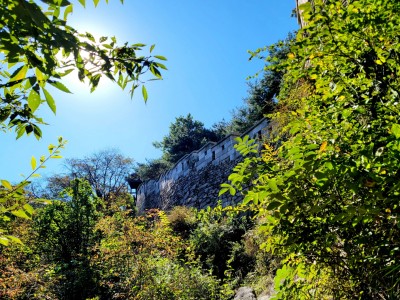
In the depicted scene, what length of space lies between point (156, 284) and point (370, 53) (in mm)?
3962

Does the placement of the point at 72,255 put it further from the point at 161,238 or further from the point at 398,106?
the point at 398,106

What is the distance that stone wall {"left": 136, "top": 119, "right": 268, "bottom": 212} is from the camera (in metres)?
11.1

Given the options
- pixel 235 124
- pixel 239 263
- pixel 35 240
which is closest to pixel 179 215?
pixel 239 263

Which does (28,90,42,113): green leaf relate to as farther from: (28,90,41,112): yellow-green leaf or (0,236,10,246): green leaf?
(0,236,10,246): green leaf

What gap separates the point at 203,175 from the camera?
12.9m

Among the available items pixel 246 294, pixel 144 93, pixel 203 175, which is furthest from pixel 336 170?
pixel 203 175

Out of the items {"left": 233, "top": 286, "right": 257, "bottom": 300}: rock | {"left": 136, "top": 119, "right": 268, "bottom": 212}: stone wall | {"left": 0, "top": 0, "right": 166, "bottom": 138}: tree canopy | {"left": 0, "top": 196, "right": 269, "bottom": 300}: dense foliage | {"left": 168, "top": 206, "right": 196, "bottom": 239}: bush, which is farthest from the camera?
{"left": 136, "top": 119, "right": 268, "bottom": 212}: stone wall

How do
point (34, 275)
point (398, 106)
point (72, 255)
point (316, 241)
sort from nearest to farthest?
1. point (398, 106)
2. point (316, 241)
3. point (34, 275)
4. point (72, 255)

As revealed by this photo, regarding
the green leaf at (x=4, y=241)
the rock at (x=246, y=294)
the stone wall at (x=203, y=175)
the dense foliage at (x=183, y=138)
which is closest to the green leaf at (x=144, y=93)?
the green leaf at (x=4, y=241)

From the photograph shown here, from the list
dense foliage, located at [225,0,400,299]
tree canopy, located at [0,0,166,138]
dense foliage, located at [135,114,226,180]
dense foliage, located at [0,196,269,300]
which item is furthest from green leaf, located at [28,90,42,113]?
dense foliage, located at [135,114,226,180]

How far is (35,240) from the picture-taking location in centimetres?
743

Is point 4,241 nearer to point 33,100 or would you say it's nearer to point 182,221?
point 33,100

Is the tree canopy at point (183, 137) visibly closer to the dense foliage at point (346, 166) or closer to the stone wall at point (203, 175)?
the stone wall at point (203, 175)

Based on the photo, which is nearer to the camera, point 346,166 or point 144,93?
point 346,166
